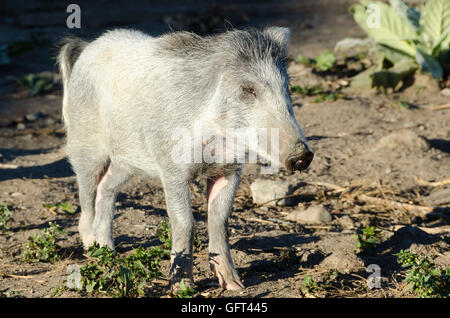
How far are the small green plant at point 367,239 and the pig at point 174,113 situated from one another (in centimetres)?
95

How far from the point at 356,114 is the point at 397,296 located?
3.91 m

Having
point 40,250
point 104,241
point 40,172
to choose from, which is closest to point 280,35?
point 104,241

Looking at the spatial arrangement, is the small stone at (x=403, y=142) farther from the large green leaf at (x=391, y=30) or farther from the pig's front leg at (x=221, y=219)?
the pig's front leg at (x=221, y=219)

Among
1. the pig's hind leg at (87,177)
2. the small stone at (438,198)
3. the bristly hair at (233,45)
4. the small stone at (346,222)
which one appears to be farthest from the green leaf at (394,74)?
the pig's hind leg at (87,177)

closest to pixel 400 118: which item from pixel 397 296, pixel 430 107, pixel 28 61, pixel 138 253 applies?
pixel 430 107

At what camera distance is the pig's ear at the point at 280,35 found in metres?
4.01

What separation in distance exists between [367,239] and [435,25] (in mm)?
4151

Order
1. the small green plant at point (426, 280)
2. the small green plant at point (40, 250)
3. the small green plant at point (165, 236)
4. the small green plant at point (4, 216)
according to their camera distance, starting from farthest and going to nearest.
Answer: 1. the small green plant at point (4, 216)
2. the small green plant at point (40, 250)
3. the small green plant at point (165, 236)
4. the small green plant at point (426, 280)

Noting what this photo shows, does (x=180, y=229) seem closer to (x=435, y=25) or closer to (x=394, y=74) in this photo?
(x=394, y=74)

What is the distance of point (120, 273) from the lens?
364cm

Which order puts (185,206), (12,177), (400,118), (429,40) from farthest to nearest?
(429,40), (400,118), (12,177), (185,206)

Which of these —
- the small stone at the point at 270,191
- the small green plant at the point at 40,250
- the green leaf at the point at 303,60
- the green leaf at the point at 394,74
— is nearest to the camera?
the small green plant at the point at 40,250

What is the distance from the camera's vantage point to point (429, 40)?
25.7ft
